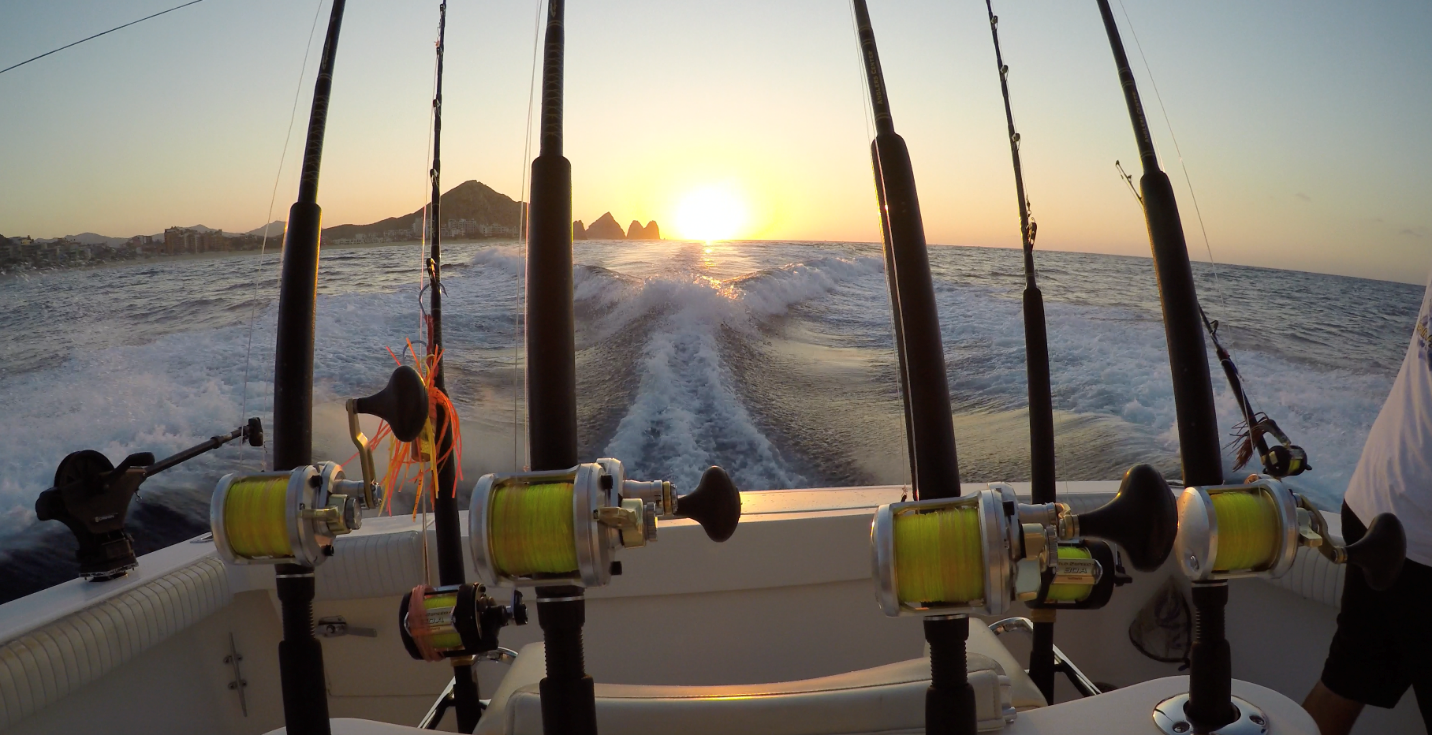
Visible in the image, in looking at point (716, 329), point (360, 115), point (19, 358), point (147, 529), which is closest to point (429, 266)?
point (360, 115)

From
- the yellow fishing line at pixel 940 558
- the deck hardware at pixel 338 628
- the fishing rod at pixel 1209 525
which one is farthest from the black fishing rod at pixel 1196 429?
the deck hardware at pixel 338 628

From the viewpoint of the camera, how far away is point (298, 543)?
0.65 metres

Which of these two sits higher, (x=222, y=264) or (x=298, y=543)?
(x=222, y=264)

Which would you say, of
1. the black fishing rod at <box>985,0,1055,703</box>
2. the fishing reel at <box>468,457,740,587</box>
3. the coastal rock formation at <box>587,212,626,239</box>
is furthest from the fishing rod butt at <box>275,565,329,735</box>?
the coastal rock formation at <box>587,212,626,239</box>

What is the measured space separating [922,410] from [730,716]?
32cm

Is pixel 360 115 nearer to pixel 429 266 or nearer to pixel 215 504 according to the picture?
pixel 429 266

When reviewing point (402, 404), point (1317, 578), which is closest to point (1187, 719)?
point (402, 404)

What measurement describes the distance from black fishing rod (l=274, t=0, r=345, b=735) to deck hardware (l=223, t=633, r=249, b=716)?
1.13 meters

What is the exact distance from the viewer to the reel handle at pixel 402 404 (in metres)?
0.62

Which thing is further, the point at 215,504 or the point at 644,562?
the point at 644,562

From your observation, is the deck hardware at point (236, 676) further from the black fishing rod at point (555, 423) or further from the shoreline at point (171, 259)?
the shoreline at point (171, 259)

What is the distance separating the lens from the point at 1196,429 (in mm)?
760

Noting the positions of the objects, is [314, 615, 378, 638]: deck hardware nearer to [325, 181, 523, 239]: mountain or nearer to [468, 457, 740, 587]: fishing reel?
[468, 457, 740, 587]: fishing reel

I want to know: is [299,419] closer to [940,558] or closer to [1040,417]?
[940,558]
